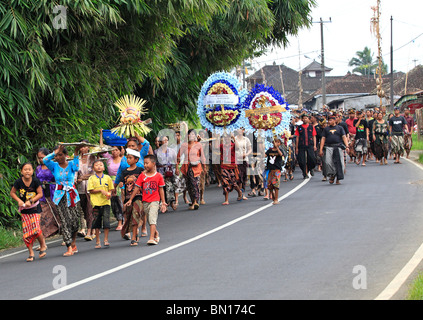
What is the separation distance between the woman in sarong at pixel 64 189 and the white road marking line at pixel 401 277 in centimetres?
558

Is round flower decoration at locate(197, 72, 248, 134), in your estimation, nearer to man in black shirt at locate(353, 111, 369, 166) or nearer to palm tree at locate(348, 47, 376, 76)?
man in black shirt at locate(353, 111, 369, 166)

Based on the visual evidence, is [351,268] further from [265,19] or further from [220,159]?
A: [265,19]

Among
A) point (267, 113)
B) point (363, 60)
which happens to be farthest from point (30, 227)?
point (363, 60)

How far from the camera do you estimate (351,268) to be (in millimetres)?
9328

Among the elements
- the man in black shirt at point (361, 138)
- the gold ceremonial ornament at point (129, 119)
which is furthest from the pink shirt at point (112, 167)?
the man in black shirt at point (361, 138)

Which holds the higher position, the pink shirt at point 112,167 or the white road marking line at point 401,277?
the pink shirt at point 112,167

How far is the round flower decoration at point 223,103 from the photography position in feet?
63.2

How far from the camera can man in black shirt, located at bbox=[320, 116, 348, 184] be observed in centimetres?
2083

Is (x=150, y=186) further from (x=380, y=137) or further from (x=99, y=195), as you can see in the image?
(x=380, y=137)

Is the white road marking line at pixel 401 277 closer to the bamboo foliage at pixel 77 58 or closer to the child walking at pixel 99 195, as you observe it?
the child walking at pixel 99 195

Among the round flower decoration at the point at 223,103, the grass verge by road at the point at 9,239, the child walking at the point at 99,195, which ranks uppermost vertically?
the round flower decoration at the point at 223,103

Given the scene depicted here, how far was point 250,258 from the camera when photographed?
10.4m
